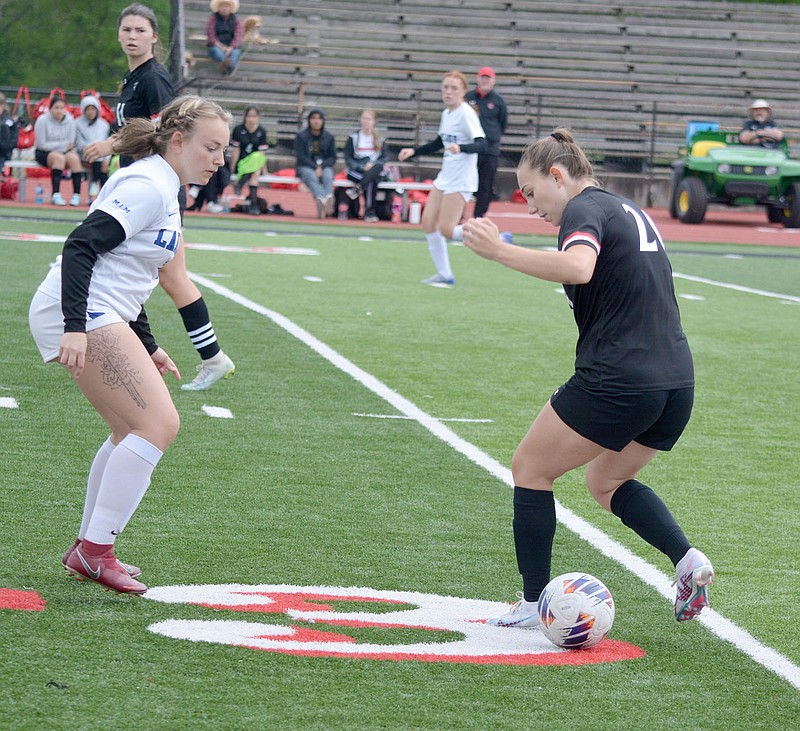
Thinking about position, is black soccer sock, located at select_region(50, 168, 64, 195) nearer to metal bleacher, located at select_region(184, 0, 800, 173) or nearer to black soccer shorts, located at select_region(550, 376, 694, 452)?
metal bleacher, located at select_region(184, 0, 800, 173)

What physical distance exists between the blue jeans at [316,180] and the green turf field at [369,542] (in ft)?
43.2

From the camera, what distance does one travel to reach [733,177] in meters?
25.3

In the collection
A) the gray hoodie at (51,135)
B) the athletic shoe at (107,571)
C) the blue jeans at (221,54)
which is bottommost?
the athletic shoe at (107,571)

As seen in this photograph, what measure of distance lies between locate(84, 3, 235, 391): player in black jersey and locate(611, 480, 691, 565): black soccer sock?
11.7 ft

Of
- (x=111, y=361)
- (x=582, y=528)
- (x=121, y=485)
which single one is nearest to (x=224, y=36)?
(x=582, y=528)

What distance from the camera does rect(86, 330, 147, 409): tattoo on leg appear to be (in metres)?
4.38

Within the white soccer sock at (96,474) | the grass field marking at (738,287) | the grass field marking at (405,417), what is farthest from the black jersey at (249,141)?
the white soccer sock at (96,474)

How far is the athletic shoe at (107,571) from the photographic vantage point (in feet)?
14.4

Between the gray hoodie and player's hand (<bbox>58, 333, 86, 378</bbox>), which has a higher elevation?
player's hand (<bbox>58, 333, 86, 378</bbox>)

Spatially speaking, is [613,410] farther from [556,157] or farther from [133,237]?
[133,237]

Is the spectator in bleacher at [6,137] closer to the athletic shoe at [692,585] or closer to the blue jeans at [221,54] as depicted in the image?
the blue jeans at [221,54]

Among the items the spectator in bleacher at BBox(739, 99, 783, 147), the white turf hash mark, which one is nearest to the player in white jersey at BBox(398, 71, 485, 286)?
the white turf hash mark

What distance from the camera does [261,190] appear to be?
1177 inches

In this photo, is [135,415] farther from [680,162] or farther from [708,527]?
[680,162]
